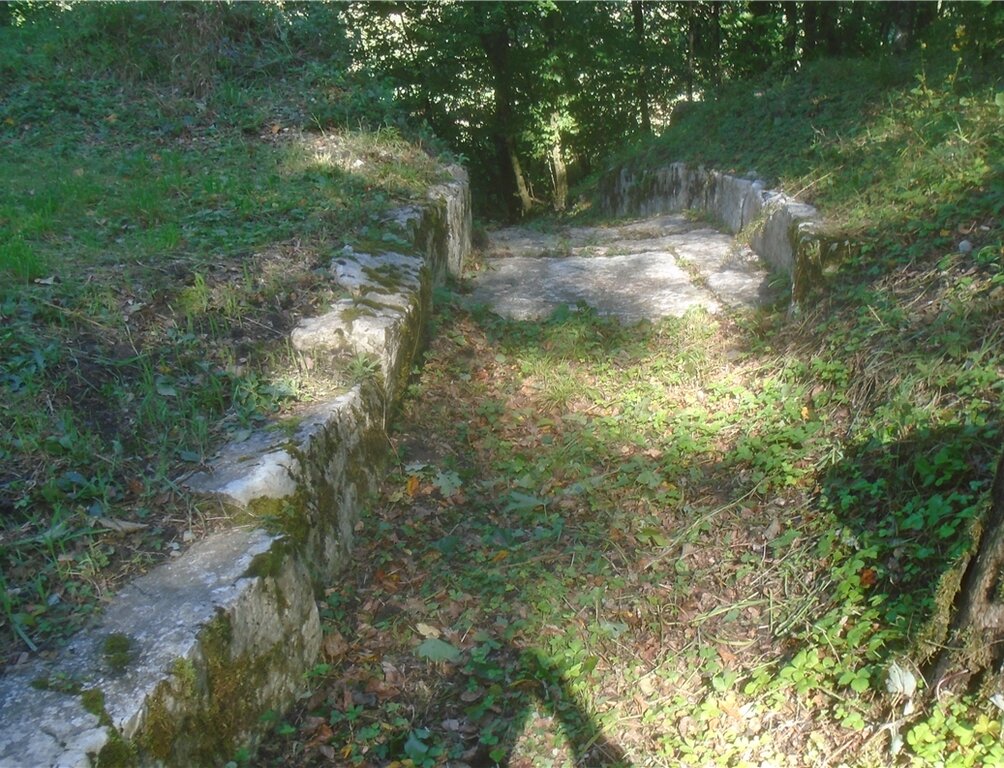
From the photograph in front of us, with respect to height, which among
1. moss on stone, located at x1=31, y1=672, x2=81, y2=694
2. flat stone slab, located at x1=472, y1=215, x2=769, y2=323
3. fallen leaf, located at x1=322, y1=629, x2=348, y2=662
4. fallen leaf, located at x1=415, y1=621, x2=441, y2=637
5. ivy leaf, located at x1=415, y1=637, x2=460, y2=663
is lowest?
ivy leaf, located at x1=415, y1=637, x2=460, y2=663

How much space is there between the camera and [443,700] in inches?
119

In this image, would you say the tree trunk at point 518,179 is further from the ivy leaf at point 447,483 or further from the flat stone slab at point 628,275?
the ivy leaf at point 447,483

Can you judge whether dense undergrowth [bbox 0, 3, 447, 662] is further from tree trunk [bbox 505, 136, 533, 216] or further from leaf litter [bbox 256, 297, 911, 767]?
tree trunk [bbox 505, 136, 533, 216]

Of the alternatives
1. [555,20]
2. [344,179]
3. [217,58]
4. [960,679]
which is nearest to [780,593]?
[960,679]

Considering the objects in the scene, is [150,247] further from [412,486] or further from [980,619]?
[980,619]

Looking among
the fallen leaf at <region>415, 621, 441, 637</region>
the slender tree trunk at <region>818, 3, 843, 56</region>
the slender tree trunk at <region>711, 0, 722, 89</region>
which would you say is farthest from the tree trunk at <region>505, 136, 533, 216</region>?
the fallen leaf at <region>415, 621, 441, 637</region>

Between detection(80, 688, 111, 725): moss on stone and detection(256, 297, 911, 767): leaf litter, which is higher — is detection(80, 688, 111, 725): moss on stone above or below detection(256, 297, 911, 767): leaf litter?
above

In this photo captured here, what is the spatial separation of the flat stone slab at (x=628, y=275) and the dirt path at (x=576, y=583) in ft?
2.60

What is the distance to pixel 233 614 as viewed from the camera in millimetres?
2516

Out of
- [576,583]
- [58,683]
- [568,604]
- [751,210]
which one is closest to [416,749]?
[568,604]

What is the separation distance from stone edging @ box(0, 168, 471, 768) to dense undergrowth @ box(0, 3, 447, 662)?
0.48ft

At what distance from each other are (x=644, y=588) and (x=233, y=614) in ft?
5.61

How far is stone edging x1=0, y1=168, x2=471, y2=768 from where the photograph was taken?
2.08 metres

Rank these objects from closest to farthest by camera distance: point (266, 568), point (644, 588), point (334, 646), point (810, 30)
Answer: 1. point (266, 568)
2. point (334, 646)
3. point (644, 588)
4. point (810, 30)
